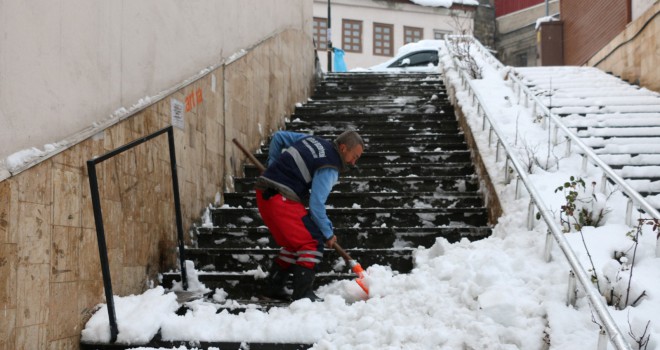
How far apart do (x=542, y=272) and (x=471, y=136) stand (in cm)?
397

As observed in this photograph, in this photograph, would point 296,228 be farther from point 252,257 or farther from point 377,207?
point 377,207

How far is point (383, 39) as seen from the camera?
2936 centimetres

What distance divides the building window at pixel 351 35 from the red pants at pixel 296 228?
24.7 m

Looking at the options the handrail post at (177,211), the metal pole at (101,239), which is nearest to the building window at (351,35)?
the handrail post at (177,211)

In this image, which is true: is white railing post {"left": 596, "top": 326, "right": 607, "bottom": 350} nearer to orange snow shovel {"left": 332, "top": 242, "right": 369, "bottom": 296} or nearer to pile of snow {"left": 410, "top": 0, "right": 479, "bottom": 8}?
orange snow shovel {"left": 332, "top": 242, "right": 369, "bottom": 296}

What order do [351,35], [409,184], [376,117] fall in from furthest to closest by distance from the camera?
[351,35]
[376,117]
[409,184]

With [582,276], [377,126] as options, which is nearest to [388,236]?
[582,276]

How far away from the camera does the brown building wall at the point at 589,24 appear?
1270cm

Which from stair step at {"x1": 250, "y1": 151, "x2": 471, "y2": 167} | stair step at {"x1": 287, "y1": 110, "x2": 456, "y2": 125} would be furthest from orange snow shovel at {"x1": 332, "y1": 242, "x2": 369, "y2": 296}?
stair step at {"x1": 287, "y1": 110, "x2": 456, "y2": 125}

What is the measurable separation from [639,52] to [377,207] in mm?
7100

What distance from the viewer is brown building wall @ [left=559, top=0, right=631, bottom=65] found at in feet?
41.7

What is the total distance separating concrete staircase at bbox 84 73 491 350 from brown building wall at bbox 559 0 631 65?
5.55 metres

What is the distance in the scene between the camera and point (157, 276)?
4.92 meters

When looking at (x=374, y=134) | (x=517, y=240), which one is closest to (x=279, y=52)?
(x=374, y=134)
